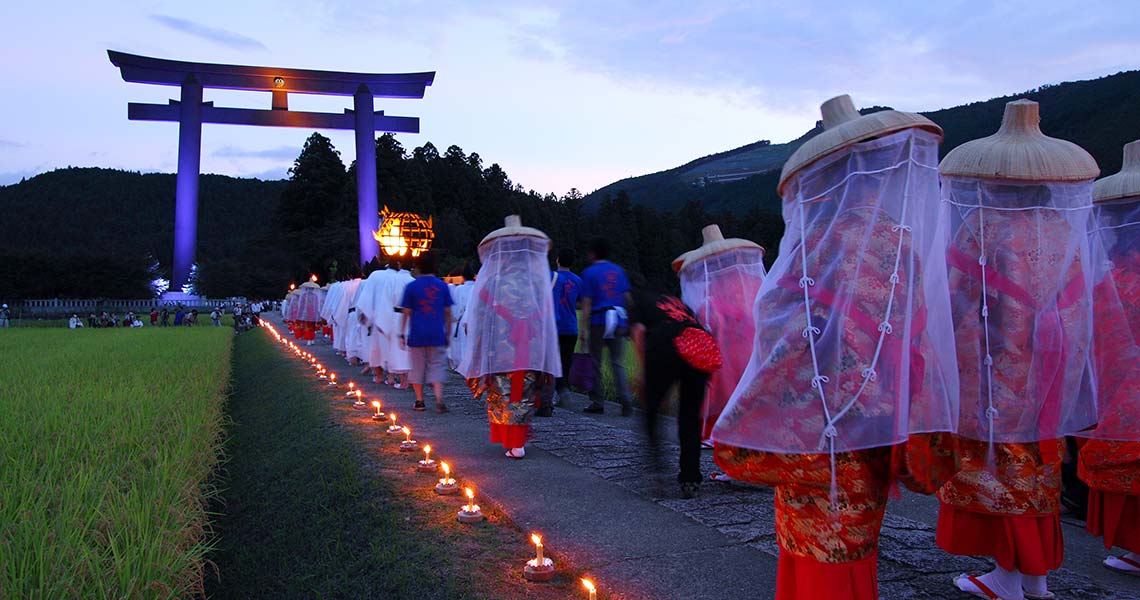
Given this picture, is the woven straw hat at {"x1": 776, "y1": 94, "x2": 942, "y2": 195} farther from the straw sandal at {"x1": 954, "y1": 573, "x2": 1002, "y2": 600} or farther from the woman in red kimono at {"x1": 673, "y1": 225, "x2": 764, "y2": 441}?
the woman in red kimono at {"x1": 673, "y1": 225, "x2": 764, "y2": 441}

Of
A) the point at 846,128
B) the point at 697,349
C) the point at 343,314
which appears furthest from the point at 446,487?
the point at 343,314

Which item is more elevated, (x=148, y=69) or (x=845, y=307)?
(x=148, y=69)

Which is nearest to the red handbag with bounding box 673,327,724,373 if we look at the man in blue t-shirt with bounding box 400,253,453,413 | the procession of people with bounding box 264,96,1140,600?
the procession of people with bounding box 264,96,1140,600

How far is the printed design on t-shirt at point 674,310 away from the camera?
150 inches

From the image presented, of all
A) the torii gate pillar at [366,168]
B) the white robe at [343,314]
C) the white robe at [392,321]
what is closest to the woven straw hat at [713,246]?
the white robe at [392,321]

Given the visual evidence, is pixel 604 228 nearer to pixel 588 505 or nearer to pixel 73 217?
pixel 588 505

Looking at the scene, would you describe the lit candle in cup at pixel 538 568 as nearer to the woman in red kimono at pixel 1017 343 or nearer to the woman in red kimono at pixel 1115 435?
the woman in red kimono at pixel 1017 343

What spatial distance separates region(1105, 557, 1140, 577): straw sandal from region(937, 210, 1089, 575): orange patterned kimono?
584 millimetres

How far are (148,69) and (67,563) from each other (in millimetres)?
36135

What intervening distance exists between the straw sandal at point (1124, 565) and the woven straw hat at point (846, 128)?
1965mm

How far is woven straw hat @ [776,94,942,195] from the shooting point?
228cm

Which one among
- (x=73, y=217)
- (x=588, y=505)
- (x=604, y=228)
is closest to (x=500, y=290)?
(x=588, y=505)

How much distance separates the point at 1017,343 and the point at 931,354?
0.70 meters

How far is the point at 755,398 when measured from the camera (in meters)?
2.29
